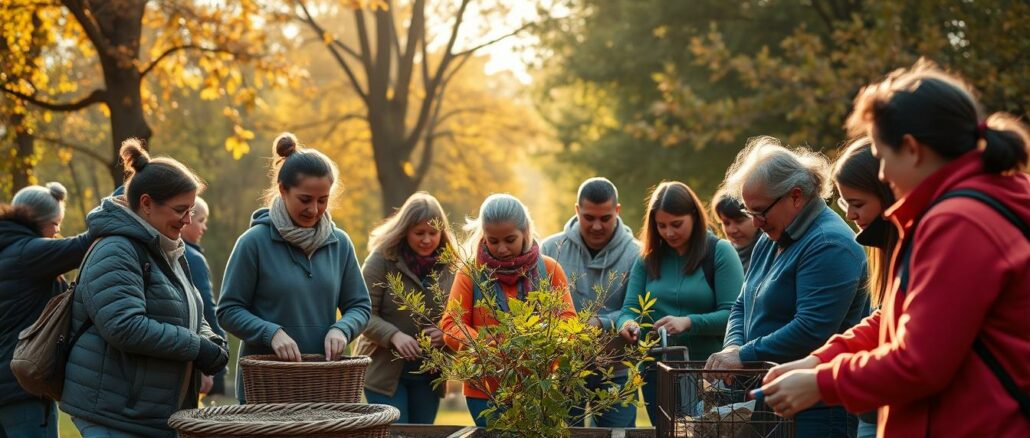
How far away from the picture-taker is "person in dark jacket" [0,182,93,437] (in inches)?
243

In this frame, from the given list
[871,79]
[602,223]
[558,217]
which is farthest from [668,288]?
[558,217]

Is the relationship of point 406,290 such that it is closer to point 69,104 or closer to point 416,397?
point 416,397

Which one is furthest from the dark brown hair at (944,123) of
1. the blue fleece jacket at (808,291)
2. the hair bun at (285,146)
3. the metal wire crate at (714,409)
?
the hair bun at (285,146)

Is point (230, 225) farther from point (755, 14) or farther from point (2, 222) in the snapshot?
point (2, 222)

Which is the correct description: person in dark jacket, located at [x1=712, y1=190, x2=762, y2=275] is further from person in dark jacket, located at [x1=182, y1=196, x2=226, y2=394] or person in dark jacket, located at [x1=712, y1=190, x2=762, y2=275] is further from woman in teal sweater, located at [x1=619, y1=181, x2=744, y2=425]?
person in dark jacket, located at [x1=182, y1=196, x2=226, y2=394]

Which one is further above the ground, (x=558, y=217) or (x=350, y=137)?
(x=350, y=137)

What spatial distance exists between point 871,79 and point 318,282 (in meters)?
9.71

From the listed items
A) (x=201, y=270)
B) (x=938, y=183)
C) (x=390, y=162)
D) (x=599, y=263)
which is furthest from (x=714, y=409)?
(x=390, y=162)

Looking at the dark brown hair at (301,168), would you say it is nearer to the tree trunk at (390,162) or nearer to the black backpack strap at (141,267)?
the black backpack strap at (141,267)

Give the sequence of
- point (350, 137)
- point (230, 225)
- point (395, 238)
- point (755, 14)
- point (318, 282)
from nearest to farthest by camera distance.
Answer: point (318, 282) < point (395, 238) < point (755, 14) < point (350, 137) < point (230, 225)

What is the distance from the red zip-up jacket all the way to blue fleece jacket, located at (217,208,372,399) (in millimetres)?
3088

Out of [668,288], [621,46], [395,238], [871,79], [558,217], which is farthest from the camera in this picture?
[558,217]

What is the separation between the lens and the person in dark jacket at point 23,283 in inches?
243

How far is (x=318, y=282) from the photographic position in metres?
5.50
